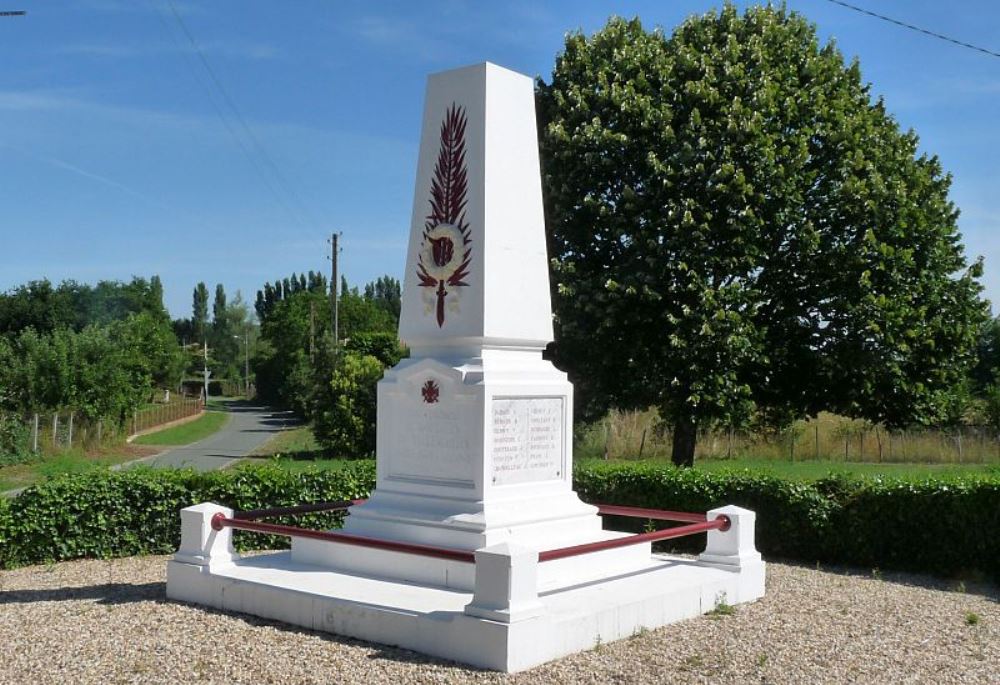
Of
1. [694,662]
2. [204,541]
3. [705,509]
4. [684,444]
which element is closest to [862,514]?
[705,509]

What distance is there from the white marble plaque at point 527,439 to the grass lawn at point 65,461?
823 centimetres

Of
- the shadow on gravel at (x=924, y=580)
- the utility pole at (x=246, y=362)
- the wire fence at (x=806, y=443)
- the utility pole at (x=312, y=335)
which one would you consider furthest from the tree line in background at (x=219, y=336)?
the shadow on gravel at (x=924, y=580)

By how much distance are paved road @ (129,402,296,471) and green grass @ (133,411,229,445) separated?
0.56m

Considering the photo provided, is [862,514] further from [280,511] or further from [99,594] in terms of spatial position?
[99,594]

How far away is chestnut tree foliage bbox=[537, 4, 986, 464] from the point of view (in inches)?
771

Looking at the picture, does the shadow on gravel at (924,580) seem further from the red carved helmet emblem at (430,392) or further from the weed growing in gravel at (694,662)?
the red carved helmet emblem at (430,392)

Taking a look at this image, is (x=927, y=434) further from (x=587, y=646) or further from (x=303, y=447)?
(x=587, y=646)

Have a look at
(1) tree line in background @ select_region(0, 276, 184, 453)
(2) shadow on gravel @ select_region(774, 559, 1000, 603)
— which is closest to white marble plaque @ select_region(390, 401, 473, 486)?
(2) shadow on gravel @ select_region(774, 559, 1000, 603)

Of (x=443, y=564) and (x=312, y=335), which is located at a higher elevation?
(x=312, y=335)

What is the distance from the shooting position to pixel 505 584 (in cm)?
758

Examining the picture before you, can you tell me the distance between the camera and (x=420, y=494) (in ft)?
32.7

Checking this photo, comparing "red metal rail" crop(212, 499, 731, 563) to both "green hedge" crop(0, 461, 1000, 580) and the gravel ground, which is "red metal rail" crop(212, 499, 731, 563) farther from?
"green hedge" crop(0, 461, 1000, 580)

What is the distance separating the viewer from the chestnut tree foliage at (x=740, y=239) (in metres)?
19.6

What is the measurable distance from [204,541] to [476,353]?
10.4 ft
